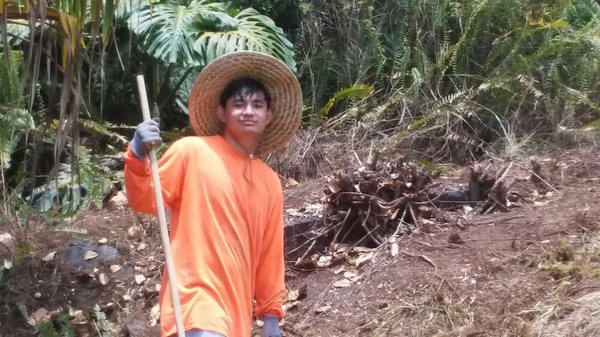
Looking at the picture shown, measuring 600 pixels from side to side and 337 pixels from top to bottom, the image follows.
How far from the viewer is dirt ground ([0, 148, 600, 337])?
428 cm

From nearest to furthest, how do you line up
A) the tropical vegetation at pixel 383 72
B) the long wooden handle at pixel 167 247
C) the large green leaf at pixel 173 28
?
the long wooden handle at pixel 167 247, the tropical vegetation at pixel 383 72, the large green leaf at pixel 173 28

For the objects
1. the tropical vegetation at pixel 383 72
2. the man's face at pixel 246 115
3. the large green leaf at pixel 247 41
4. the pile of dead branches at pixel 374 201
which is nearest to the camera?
the man's face at pixel 246 115

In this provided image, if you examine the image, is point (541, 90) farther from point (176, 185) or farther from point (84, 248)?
point (176, 185)

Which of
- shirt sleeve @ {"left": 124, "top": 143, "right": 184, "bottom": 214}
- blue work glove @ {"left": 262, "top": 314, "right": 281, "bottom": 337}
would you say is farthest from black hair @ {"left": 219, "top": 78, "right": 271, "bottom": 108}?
blue work glove @ {"left": 262, "top": 314, "right": 281, "bottom": 337}

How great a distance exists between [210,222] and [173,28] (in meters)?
4.03

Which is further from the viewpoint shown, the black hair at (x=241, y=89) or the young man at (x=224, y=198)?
the black hair at (x=241, y=89)

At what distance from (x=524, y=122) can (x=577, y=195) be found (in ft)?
5.32

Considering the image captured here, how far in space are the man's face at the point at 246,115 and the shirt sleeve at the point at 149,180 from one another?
0.21 m

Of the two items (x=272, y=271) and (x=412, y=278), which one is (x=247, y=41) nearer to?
(x=412, y=278)

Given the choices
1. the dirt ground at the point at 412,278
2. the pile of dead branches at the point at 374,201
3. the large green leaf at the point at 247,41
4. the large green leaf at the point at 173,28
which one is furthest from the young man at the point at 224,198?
the large green leaf at the point at 247,41

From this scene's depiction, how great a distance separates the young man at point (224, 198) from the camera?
9.63ft

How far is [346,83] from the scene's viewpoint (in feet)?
24.9

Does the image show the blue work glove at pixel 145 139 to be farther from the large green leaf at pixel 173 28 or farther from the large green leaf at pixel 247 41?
the large green leaf at pixel 247 41

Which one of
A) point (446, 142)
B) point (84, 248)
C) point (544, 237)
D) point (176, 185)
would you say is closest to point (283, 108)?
point (176, 185)
